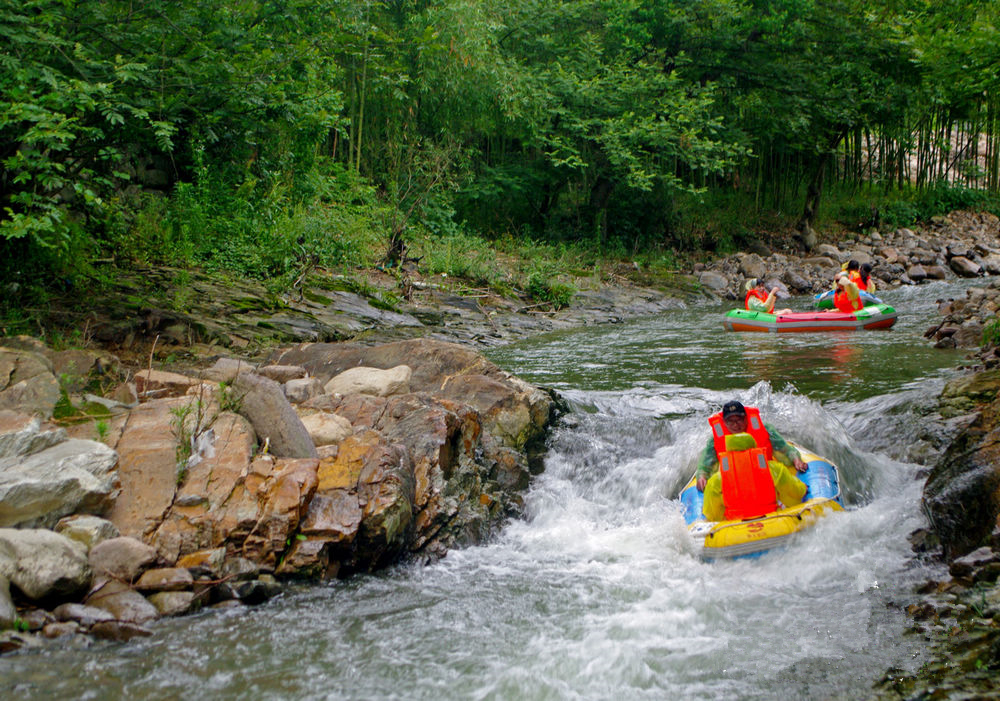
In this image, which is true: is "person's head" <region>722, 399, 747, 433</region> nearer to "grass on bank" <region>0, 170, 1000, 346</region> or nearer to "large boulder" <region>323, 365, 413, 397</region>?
"large boulder" <region>323, 365, 413, 397</region>

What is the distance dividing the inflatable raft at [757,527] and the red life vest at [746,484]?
0.12 meters

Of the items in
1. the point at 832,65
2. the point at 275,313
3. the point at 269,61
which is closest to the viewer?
the point at 269,61

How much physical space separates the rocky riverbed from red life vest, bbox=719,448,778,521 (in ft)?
3.30

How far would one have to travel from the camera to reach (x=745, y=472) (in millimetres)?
5594

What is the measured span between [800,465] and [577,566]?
195cm

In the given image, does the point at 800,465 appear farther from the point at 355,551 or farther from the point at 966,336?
the point at 966,336

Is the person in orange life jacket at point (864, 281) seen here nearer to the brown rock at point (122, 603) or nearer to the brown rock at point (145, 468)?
the brown rock at point (145, 468)

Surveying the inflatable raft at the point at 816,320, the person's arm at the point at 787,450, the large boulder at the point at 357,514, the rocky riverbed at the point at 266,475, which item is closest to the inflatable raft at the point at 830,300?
the inflatable raft at the point at 816,320

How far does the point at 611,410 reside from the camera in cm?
826

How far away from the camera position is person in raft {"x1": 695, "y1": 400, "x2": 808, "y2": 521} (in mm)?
5559

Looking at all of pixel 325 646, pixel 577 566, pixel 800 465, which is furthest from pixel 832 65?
pixel 325 646

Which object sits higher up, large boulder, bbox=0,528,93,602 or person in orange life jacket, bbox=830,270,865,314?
person in orange life jacket, bbox=830,270,865,314

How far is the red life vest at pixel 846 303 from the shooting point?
555 inches

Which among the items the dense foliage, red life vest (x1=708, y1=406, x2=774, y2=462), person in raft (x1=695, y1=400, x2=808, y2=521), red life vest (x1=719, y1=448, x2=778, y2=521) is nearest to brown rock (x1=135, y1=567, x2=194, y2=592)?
the dense foliage
